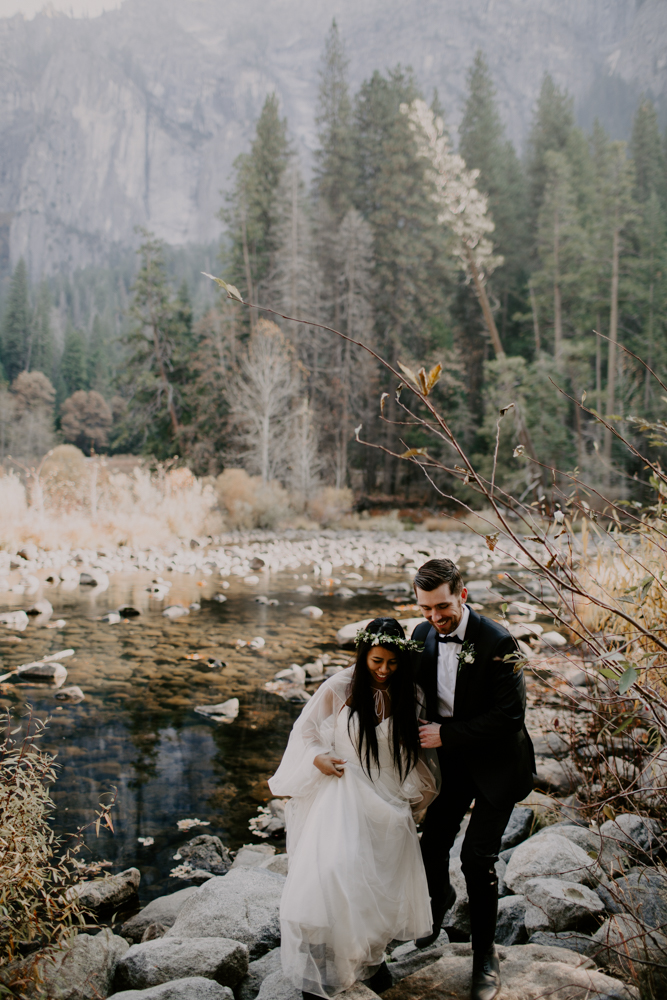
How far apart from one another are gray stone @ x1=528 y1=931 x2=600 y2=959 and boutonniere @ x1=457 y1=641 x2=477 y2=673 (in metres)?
1.04

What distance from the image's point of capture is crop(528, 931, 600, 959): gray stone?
7.07 feet

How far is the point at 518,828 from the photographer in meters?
3.26

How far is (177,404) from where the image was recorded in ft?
78.8

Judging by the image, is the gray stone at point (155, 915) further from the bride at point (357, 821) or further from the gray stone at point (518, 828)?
the gray stone at point (518, 828)

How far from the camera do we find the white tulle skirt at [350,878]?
6.25 ft

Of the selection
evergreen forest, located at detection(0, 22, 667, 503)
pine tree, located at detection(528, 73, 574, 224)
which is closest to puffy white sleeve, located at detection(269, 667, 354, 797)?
evergreen forest, located at detection(0, 22, 667, 503)

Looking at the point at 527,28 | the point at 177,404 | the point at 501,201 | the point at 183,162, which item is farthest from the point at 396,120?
the point at 527,28

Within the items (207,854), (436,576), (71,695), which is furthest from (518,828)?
(71,695)

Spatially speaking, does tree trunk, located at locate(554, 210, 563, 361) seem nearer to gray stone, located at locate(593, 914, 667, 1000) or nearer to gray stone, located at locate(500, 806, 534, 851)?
gray stone, located at locate(500, 806, 534, 851)

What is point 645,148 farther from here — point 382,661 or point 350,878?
point 350,878

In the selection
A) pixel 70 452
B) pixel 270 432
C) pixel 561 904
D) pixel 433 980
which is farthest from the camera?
pixel 70 452

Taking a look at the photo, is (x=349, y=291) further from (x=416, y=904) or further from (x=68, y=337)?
(x=68, y=337)

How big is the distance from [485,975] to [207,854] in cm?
186

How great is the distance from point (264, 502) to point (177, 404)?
28.5 feet
